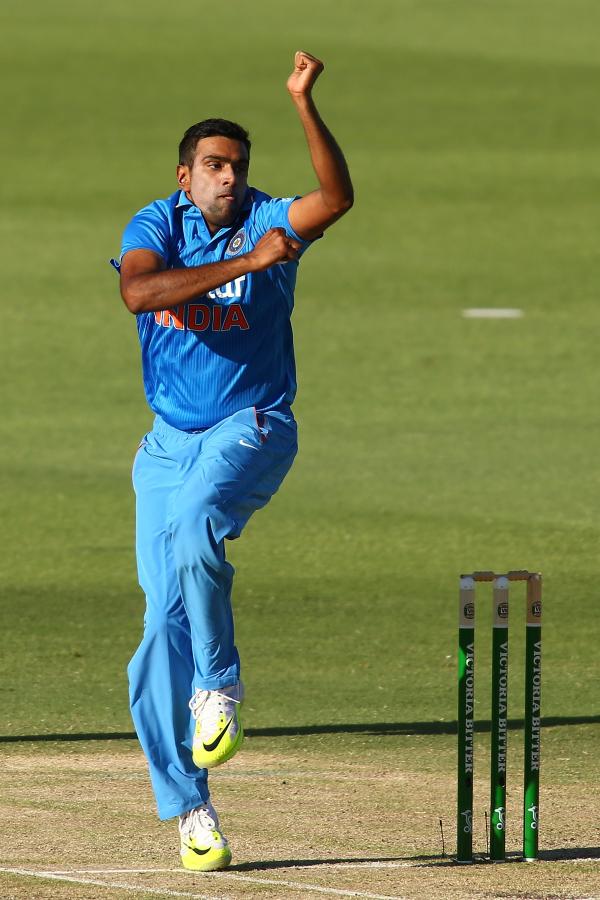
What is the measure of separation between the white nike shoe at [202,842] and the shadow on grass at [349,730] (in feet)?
7.36

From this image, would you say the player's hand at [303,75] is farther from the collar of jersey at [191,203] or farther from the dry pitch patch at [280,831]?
the dry pitch patch at [280,831]

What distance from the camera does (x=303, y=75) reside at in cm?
653

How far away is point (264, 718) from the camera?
9078 millimetres

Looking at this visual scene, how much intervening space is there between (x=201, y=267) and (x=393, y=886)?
1.88 metres

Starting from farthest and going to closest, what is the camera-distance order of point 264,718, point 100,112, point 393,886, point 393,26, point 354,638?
point 393,26 → point 100,112 → point 354,638 → point 264,718 → point 393,886

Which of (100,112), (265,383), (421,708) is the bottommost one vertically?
(421,708)

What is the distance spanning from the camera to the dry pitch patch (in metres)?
6.05

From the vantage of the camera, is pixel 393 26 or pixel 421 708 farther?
pixel 393 26

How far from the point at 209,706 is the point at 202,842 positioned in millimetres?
402

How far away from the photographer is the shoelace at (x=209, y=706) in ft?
20.7

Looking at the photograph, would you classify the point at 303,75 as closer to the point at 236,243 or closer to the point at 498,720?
the point at 236,243

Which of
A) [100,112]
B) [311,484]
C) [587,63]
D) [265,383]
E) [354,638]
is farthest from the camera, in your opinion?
[587,63]

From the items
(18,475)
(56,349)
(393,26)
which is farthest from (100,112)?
(18,475)

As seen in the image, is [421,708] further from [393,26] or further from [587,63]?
[393,26]
